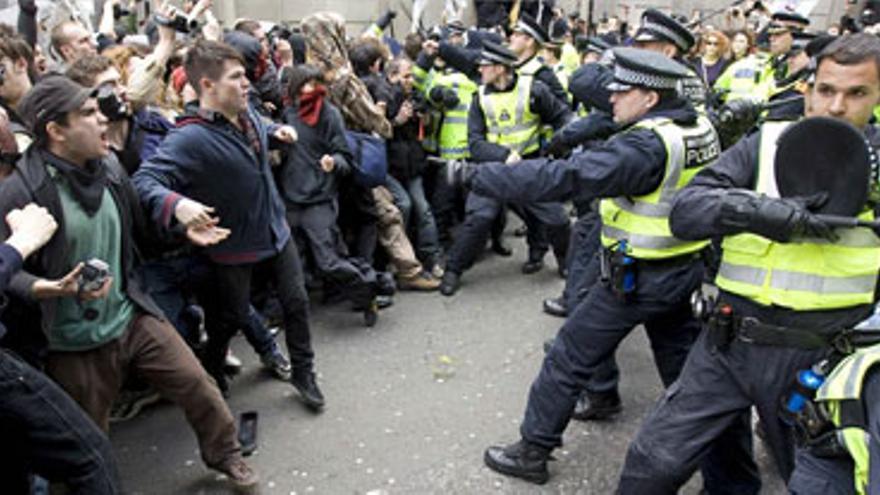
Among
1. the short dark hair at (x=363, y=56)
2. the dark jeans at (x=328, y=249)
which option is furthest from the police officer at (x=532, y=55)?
the dark jeans at (x=328, y=249)

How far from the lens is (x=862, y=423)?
1.79 m

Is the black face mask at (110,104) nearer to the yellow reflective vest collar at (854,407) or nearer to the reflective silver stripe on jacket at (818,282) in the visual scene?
the reflective silver stripe on jacket at (818,282)

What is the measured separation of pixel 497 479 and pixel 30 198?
2.37m

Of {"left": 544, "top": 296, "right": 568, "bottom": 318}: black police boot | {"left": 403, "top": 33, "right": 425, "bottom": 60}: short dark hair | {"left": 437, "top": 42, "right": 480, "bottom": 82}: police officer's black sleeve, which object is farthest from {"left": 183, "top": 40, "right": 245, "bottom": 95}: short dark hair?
{"left": 403, "top": 33, "right": 425, "bottom": 60}: short dark hair

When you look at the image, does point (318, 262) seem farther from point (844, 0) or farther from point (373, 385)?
point (844, 0)

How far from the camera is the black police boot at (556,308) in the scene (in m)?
5.36

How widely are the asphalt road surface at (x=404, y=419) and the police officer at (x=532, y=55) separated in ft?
6.38

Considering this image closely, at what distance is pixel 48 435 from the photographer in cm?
239

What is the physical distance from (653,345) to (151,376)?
231 cm

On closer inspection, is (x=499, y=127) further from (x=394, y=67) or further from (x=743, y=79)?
(x=743, y=79)

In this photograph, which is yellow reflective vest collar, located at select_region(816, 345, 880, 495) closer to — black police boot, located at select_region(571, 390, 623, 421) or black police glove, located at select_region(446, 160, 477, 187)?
black police glove, located at select_region(446, 160, 477, 187)

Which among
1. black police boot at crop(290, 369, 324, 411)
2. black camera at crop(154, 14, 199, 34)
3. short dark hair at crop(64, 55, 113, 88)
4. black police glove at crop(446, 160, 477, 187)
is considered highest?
black camera at crop(154, 14, 199, 34)

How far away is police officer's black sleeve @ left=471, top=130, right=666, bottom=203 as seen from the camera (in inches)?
112

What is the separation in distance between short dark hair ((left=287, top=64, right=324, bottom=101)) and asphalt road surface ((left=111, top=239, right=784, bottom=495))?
5.47 ft
